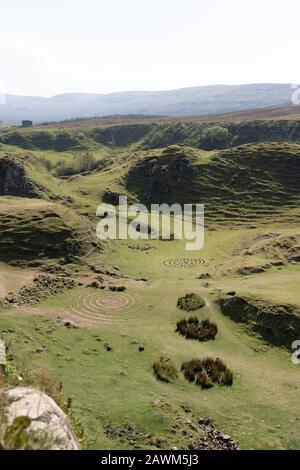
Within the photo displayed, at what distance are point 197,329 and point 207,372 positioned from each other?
28.1ft

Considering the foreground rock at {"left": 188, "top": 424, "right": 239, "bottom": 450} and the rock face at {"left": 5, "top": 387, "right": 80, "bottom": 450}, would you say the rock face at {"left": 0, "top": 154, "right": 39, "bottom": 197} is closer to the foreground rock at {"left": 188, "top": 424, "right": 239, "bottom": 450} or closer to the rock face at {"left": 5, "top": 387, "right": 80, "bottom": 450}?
the foreground rock at {"left": 188, "top": 424, "right": 239, "bottom": 450}

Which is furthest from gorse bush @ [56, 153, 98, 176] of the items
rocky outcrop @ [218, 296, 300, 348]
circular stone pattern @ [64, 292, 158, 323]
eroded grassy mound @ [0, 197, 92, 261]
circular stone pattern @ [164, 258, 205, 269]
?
rocky outcrop @ [218, 296, 300, 348]

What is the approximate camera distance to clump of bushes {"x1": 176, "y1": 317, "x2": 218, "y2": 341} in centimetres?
4394

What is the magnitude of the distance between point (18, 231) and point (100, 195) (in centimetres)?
5136

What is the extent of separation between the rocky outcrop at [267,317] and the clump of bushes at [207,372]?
764cm

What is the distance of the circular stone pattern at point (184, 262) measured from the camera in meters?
71.4

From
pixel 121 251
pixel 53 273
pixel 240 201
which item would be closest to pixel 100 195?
pixel 240 201

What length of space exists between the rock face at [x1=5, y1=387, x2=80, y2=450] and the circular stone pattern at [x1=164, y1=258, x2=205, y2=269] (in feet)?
178

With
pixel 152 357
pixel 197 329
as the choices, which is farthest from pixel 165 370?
→ pixel 197 329

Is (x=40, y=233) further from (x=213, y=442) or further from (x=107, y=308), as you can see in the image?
(x=213, y=442)

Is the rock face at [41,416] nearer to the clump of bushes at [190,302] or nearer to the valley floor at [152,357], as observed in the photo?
the valley floor at [152,357]

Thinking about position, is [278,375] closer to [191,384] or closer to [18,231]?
[191,384]
